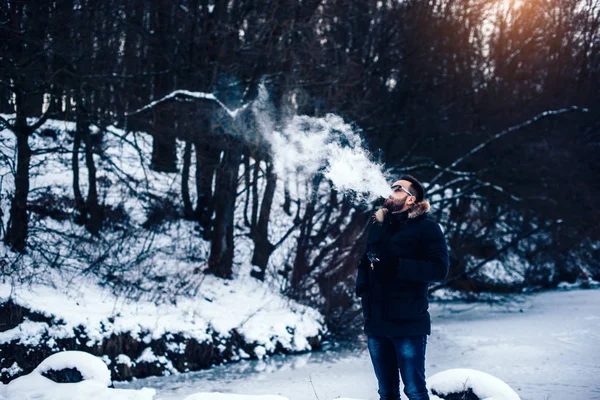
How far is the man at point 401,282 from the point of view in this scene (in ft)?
12.2

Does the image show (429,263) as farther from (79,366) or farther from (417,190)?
(79,366)

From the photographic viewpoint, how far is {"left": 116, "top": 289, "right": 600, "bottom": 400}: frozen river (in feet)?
24.6

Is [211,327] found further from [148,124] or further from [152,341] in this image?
[148,124]

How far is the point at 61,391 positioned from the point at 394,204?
11.7 ft

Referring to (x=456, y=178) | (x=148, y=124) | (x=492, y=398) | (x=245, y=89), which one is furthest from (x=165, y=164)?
(x=492, y=398)

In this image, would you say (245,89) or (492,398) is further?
(245,89)

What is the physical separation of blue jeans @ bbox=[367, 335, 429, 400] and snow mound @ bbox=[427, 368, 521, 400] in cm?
116

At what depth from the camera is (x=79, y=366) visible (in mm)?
5387

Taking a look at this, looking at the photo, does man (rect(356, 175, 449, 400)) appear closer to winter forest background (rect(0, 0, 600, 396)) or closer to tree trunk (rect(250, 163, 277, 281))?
winter forest background (rect(0, 0, 600, 396))

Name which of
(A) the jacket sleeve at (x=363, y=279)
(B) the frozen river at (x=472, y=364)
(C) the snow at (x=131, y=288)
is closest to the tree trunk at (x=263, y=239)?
(C) the snow at (x=131, y=288)

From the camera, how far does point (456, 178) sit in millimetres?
16234

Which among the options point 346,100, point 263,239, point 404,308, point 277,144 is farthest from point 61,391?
point 346,100

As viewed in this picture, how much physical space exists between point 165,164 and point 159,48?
2.77 metres

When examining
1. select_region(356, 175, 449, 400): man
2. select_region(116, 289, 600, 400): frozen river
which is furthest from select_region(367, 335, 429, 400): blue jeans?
select_region(116, 289, 600, 400): frozen river
